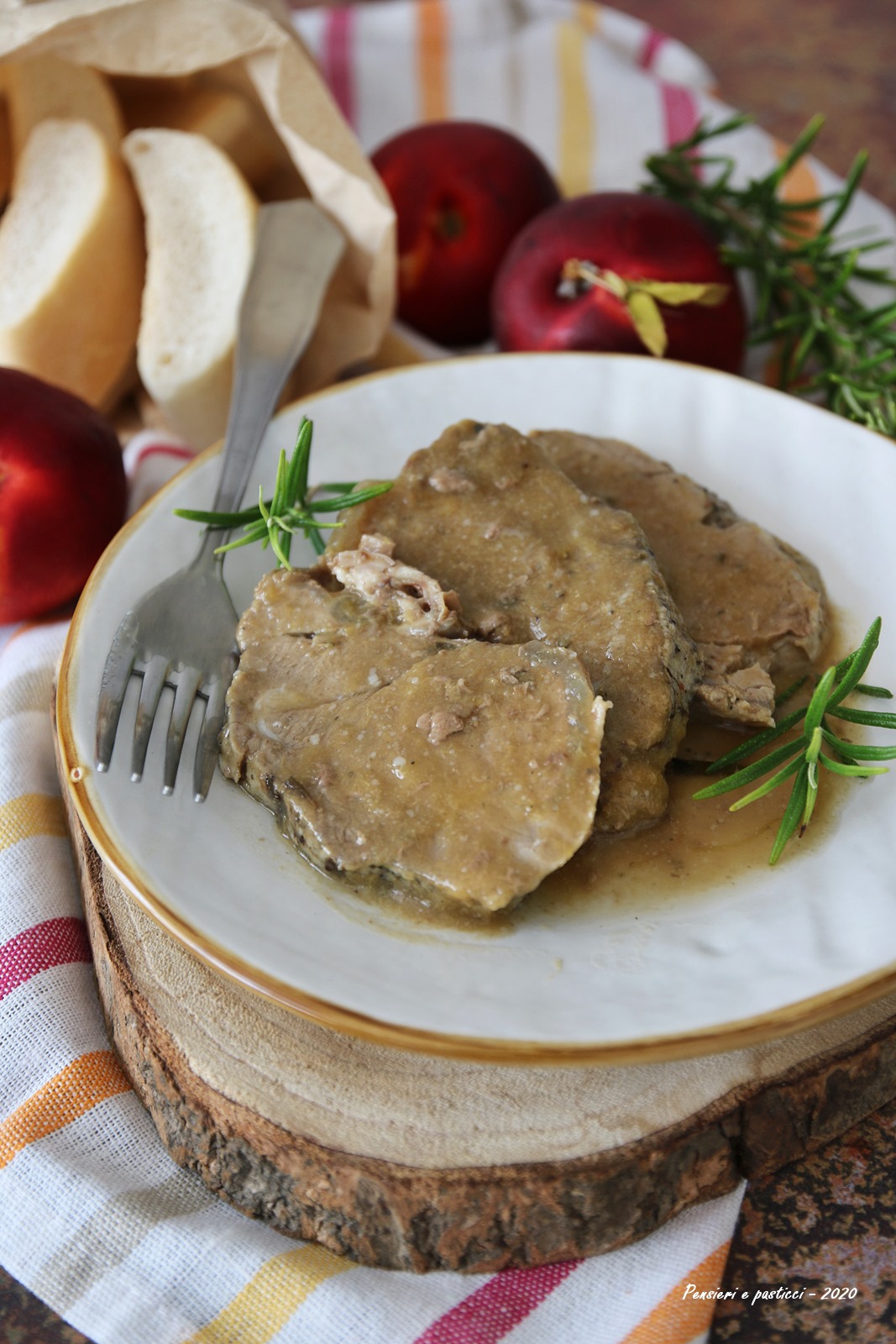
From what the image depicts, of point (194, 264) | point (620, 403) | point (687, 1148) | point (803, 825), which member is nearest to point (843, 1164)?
point (687, 1148)

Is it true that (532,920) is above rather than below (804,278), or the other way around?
below

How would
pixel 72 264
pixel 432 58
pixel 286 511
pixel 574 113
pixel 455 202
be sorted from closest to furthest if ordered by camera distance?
1. pixel 286 511
2. pixel 72 264
3. pixel 455 202
4. pixel 574 113
5. pixel 432 58

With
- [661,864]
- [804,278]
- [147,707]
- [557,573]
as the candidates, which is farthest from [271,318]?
[661,864]

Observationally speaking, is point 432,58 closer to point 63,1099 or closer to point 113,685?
point 113,685

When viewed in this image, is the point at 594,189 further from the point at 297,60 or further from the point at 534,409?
the point at 534,409

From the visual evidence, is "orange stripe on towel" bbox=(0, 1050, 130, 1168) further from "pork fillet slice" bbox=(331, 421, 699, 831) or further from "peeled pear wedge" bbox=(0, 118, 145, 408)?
"peeled pear wedge" bbox=(0, 118, 145, 408)

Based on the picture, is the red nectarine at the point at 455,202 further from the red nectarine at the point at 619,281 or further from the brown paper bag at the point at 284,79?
the red nectarine at the point at 619,281
